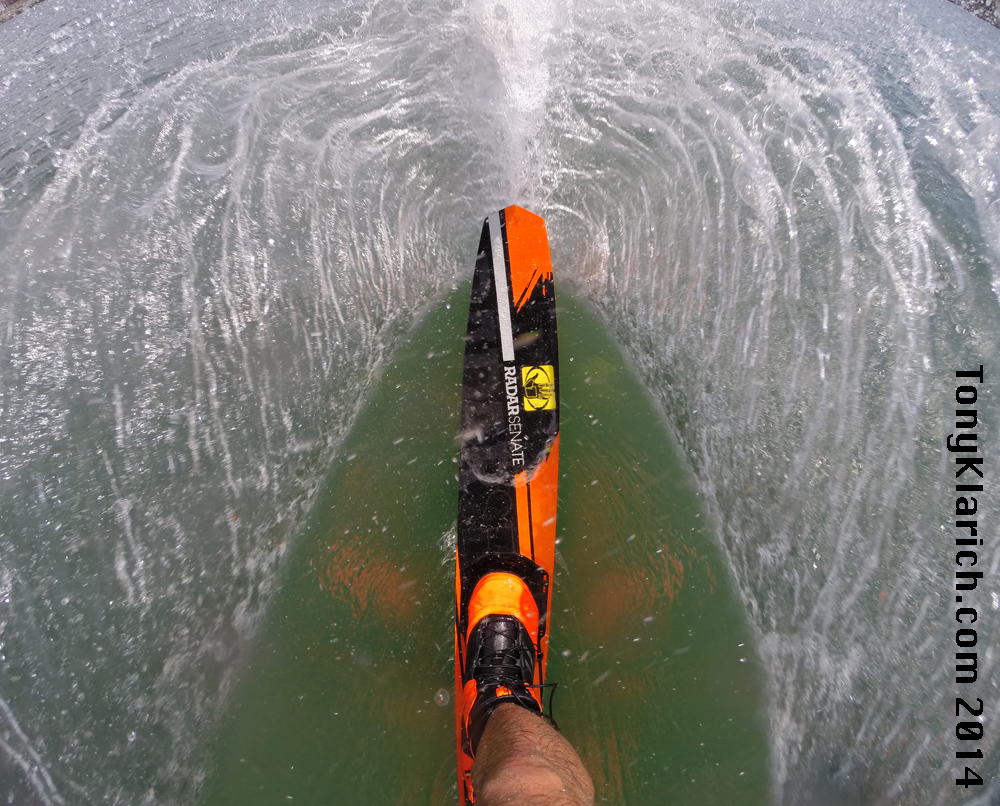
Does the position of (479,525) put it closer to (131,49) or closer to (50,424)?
(50,424)

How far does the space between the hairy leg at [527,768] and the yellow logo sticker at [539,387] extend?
3.41 feet

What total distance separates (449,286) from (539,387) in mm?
682

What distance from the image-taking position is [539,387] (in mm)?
1999

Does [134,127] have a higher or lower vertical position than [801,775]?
higher

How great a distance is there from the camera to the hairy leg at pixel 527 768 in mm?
963

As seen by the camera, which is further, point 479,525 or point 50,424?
point 479,525

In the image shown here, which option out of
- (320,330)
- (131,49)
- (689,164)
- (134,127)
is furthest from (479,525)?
(131,49)

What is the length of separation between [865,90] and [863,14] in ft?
2.60

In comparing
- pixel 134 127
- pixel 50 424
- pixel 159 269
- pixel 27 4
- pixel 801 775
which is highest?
pixel 27 4

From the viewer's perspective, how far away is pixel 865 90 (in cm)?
259

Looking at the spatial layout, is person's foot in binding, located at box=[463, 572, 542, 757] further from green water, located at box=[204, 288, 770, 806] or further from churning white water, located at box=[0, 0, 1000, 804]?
churning white water, located at box=[0, 0, 1000, 804]

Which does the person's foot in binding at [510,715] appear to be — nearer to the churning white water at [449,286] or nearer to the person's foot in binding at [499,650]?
the person's foot in binding at [499,650]

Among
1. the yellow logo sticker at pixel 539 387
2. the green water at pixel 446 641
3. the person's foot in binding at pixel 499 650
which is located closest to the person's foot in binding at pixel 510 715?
the person's foot in binding at pixel 499 650

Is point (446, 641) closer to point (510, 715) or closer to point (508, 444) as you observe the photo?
point (510, 715)
